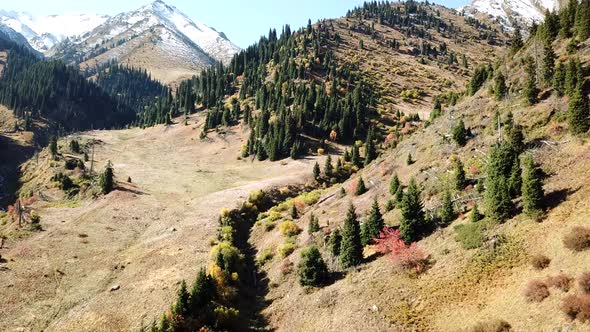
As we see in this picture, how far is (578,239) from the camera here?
29.5 metres

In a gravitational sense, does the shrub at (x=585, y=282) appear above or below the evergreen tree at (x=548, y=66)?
below

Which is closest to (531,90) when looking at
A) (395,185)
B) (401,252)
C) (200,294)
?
(395,185)

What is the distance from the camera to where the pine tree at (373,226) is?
152 ft

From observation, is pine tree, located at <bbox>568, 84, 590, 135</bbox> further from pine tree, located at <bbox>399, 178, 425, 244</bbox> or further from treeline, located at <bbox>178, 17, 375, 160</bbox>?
treeline, located at <bbox>178, 17, 375, 160</bbox>

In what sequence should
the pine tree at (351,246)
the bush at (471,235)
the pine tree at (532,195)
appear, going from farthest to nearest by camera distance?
1. the pine tree at (351,246)
2. the bush at (471,235)
3. the pine tree at (532,195)

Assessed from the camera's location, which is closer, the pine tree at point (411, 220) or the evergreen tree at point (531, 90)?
the pine tree at point (411, 220)

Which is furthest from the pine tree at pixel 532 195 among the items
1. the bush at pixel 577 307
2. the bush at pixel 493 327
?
the bush at pixel 493 327

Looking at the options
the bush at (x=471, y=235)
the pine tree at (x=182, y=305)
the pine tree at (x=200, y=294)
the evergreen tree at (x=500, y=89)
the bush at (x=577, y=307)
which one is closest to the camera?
the bush at (x=577, y=307)

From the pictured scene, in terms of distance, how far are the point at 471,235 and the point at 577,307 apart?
12.5 metres

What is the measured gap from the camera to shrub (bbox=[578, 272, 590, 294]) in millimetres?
26059

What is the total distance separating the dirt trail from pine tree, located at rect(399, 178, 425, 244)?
25491mm

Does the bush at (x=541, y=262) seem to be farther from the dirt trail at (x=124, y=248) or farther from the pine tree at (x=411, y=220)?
the dirt trail at (x=124, y=248)

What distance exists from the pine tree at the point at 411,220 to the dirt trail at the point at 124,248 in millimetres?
25491

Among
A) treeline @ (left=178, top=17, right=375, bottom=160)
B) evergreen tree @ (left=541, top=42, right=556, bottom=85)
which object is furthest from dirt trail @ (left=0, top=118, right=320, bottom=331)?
evergreen tree @ (left=541, top=42, right=556, bottom=85)
